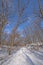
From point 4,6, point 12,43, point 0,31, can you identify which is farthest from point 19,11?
point 12,43

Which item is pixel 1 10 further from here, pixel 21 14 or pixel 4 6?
pixel 21 14

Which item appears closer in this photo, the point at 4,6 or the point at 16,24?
the point at 4,6

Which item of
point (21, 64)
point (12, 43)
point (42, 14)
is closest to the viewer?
point (42, 14)

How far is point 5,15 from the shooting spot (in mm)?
8070

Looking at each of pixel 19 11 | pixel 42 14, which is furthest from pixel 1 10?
pixel 42 14

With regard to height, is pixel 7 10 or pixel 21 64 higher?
pixel 7 10

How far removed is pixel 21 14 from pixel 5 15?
2.01 feet

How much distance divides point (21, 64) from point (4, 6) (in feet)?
12.4

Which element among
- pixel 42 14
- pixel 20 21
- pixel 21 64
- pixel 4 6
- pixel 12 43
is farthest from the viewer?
pixel 12 43

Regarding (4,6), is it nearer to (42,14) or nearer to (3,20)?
(3,20)

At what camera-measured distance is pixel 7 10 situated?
26.2ft

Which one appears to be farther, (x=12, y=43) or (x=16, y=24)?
(x=12, y=43)

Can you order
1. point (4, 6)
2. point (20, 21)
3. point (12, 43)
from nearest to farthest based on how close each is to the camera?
point (4, 6) < point (20, 21) < point (12, 43)

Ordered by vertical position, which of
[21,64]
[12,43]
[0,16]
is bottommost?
[21,64]
